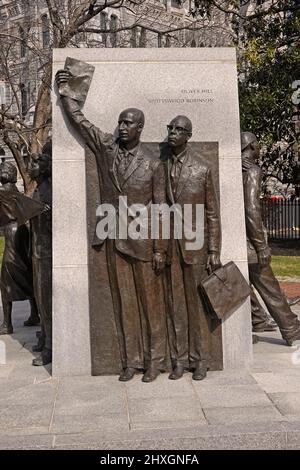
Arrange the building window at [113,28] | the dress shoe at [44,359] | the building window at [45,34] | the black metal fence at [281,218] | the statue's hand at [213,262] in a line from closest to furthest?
the statue's hand at [213,262]
the dress shoe at [44,359]
the building window at [45,34]
the building window at [113,28]
the black metal fence at [281,218]

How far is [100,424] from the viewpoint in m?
4.55

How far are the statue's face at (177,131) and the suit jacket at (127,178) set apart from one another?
29cm

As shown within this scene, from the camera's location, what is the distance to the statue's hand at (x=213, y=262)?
5.73 m

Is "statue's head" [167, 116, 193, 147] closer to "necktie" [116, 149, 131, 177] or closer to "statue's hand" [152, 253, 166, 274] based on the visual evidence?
"necktie" [116, 149, 131, 177]

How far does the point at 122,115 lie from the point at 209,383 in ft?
8.65

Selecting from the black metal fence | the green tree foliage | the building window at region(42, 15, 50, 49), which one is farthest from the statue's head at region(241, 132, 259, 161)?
the black metal fence

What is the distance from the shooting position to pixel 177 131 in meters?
5.52

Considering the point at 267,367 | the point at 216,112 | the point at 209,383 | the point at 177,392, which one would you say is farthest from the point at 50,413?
the point at 216,112

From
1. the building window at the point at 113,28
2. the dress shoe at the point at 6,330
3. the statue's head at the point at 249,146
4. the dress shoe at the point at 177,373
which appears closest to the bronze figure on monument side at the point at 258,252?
the statue's head at the point at 249,146

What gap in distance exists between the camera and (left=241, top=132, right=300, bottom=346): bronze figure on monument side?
21.4 ft

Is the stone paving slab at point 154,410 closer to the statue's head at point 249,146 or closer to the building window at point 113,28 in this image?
the statue's head at point 249,146

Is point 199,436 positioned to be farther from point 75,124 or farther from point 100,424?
point 75,124

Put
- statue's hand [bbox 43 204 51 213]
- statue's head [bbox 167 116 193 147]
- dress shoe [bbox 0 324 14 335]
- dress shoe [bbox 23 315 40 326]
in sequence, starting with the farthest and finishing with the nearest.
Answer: dress shoe [bbox 23 315 40 326], dress shoe [bbox 0 324 14 335], statue's hand [bbox 43 204 51 213], statue's head [bbox 167 116 193 147]

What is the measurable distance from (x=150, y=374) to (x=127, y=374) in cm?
23
